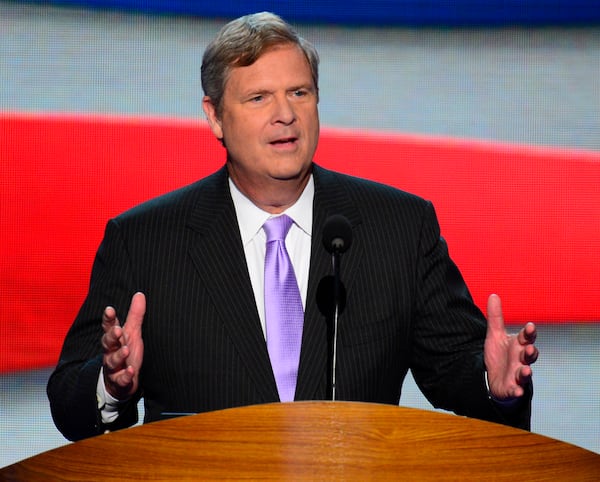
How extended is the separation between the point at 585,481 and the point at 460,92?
1.94 metres

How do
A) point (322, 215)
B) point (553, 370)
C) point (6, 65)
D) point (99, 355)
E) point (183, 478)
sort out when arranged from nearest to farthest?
point (183, 478) → point (99, 355) → point (322, 215) → point (6, 65) → point (553, 370)

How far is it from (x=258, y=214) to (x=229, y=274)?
0.17m

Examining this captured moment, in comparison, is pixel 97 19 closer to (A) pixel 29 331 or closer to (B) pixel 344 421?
(A) pixel 29 331

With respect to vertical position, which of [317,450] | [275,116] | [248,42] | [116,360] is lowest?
[317,450]

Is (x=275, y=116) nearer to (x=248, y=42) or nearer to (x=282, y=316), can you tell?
(x=248, y=42)

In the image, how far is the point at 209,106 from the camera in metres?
2.24

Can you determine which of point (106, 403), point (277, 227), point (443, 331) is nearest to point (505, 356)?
point (443, 331)

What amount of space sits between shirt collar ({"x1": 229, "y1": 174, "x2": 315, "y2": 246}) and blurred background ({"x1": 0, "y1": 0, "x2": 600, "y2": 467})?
0.90m

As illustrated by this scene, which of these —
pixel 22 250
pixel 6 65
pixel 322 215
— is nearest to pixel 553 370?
pixel 322 215

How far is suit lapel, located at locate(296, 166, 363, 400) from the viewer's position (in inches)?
77.3

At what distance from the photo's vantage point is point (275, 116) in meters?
2.07

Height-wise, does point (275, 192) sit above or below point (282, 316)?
above

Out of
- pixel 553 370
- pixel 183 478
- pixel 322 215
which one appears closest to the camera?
pixel 183 478

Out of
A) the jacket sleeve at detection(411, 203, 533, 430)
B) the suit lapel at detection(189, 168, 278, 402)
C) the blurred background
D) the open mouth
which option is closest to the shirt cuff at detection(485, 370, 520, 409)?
the jacket sleeve at detection(411, 203, 533, 430)
